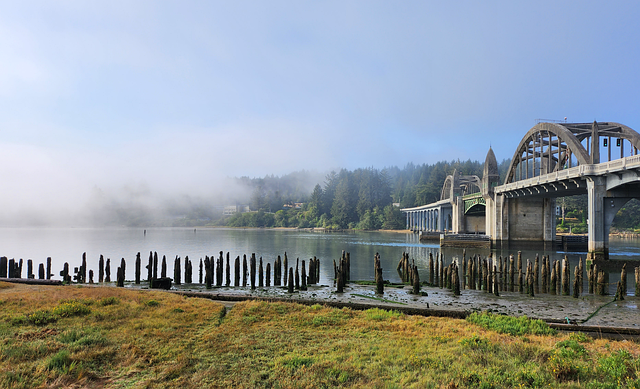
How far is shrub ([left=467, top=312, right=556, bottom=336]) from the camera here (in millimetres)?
11516

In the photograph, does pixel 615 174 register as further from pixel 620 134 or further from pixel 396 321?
pixel 396 321

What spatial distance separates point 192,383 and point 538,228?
67124mm

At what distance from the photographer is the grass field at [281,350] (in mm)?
7512

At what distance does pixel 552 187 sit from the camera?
4919cm

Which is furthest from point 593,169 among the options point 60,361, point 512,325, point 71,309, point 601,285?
point 60,361

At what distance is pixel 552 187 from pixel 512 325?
44387 millimetres

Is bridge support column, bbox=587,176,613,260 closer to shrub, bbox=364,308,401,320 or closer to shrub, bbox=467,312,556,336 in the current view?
shrub, bbox=467,312,556,336

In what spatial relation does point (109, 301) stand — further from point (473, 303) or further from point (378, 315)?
point (473, 303)

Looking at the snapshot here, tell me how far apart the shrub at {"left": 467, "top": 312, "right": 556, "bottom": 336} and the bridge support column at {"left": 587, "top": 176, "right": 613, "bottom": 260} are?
1242 inches

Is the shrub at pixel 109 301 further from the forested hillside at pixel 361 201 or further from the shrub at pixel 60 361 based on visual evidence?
the forested hillside at pixel 361 201

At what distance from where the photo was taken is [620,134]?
46969 millimetres

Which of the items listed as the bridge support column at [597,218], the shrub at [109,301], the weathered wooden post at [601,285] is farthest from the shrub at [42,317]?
the bridge support column at [597,218]

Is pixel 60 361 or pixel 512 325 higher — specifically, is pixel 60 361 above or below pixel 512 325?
above

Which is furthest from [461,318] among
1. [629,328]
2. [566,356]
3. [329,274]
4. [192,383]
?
[329,274]
